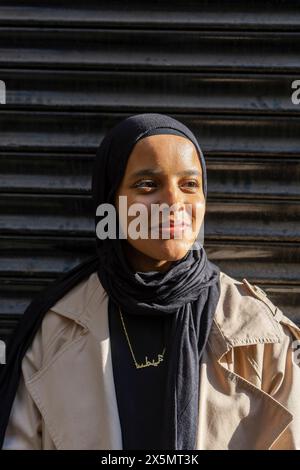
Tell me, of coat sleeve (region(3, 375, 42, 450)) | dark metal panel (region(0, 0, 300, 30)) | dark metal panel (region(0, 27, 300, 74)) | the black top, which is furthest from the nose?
dark metal panel (region(0, 0, 300, 30))

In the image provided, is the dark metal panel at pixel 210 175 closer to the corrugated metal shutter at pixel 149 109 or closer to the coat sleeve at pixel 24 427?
the corrugated metal shutter at pixel 149 109

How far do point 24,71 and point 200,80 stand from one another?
831mm

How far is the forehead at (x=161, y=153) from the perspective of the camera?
7.59 feet

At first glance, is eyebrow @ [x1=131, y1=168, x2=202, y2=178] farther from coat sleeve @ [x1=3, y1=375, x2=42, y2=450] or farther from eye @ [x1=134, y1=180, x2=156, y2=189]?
coat sleeve @ [x1=3, y1=375, x2=42, y2=450]

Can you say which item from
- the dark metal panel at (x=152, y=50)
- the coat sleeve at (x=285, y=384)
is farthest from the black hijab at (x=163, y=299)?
the dark metal panel at (x=152, y=50)

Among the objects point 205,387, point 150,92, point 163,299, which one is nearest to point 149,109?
point 150,92

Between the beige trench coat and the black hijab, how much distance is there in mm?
45

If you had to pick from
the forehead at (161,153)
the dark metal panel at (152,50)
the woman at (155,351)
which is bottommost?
the woman at (155,351)

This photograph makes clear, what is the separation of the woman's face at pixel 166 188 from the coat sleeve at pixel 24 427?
0.69 m

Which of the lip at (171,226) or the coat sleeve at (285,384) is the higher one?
the lip at (171,226)

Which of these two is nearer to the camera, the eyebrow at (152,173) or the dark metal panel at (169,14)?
the eyebrow at (152,173)

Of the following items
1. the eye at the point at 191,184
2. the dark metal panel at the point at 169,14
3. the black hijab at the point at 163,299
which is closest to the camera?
the black hijab at the point at 163,299

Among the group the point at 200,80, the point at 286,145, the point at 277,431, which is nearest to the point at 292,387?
the point at 277,431
